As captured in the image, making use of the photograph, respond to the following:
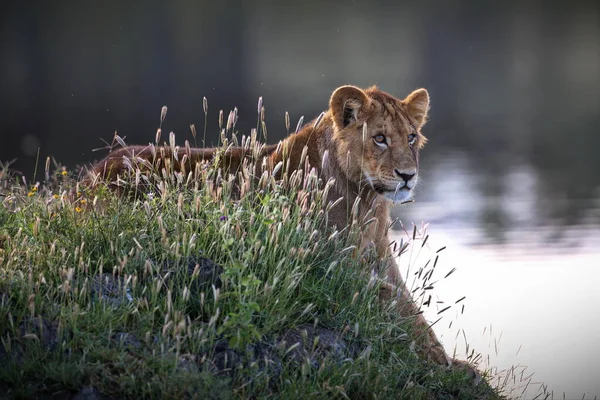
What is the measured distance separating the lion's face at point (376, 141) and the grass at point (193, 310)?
0.64 metres

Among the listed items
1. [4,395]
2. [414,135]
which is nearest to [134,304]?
[4,395]

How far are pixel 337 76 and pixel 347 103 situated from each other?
160 ft

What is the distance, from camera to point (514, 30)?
280 ft

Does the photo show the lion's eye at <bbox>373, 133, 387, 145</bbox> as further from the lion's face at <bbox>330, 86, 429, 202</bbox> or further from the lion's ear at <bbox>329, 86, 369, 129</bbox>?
the lion's ear at <bbox>329, 86, 369, 129</bbox>

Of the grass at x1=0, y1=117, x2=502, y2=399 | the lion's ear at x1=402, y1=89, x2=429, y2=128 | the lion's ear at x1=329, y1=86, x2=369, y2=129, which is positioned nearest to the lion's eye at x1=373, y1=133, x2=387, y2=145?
the lion's ear at x1=329, y1=86, x2=369, y2=129

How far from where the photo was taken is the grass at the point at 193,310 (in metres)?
5.52

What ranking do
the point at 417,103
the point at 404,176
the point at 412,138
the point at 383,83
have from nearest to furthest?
the point at 404,176 → the point at 412,138 → the point at 417,103 → the point at 383,83

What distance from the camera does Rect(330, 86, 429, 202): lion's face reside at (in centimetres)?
789

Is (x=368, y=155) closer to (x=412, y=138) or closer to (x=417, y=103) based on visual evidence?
(x=412, y=138)

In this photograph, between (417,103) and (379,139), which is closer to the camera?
(379,139)

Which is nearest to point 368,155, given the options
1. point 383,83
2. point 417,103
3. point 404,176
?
point 404,176

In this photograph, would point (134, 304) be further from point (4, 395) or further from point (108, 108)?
point (108, 108)

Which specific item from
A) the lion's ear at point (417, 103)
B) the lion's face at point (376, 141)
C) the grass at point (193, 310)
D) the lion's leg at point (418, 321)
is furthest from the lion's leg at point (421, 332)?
the lion's ear at point (417, 103)

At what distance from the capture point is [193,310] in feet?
20.2
